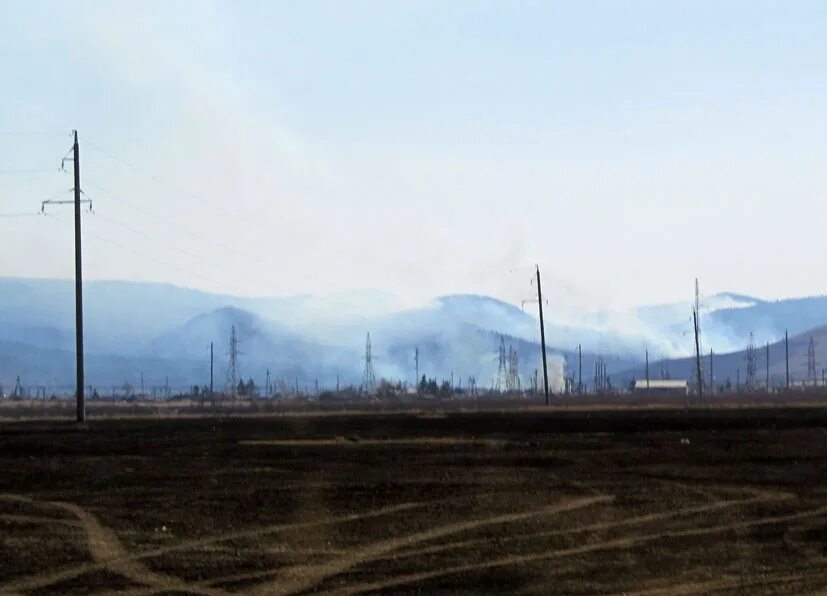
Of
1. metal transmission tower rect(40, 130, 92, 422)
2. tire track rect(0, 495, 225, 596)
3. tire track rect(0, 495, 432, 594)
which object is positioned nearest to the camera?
tire track rect(0, 495, 225, 596)

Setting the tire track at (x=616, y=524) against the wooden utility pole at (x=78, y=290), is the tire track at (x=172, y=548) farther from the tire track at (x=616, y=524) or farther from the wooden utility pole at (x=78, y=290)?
the wooden utility pole at (x=78, y=290)

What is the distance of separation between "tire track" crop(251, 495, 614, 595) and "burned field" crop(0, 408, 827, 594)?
5 cm

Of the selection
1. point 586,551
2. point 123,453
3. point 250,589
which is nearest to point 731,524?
point 586,551

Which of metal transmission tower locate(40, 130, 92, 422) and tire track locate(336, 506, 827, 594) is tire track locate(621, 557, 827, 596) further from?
metal transmission tower locate(40, 130, 92, 422)

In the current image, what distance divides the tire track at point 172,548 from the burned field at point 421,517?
0.04m

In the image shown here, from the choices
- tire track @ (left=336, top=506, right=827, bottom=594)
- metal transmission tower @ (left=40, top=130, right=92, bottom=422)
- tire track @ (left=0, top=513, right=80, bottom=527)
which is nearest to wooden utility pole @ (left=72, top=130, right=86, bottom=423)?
metal transmission tower @ (left=40, top=130, right=92, bottom=422)

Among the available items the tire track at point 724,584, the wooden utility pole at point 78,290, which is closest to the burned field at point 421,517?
the tire track at point 724,584

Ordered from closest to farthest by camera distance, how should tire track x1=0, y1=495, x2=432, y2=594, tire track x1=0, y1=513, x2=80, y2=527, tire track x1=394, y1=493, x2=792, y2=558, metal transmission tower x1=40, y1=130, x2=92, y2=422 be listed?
tire track x1=0, y1=495, x2=432, y2=594 < tire track x1=394, y1=493, x2=792, y2=558 < tire track x1=0, y1=513, x2=80, y2=527 < metal transmission tower x1=40, y1=130, x2=92, y2=422

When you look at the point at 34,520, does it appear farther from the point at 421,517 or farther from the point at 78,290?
the point at 78,290

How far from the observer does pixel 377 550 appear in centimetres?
1770

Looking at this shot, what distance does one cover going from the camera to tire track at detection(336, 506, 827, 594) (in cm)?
1577

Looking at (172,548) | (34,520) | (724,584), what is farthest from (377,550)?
(34,520)

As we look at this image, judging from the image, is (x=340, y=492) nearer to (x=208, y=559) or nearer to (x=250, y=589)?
(x=208, y=559)

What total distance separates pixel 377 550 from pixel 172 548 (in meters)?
2.76
